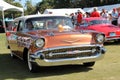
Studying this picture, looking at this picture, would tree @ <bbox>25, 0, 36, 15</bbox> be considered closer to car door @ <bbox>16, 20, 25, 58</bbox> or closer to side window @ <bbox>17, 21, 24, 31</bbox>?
side window @ <bbox>17, 21, 24, 31</bbox>

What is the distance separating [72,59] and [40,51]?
788 millimetres

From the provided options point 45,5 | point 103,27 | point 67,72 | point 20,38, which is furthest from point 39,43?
point 45,5

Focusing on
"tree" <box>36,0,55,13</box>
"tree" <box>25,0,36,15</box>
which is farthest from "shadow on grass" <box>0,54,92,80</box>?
"tree" <box>25,0,36,15</box>

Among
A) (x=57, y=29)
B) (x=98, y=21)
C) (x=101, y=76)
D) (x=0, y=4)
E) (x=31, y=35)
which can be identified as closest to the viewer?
(x=101, y=76)

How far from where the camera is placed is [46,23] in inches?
376

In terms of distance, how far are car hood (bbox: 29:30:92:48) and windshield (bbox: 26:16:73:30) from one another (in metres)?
1.00

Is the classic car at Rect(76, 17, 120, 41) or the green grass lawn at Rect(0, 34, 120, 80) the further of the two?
the classic car at Rect(76, 17, 120, 41)

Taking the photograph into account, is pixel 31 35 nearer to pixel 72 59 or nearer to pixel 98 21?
pixel 72 59

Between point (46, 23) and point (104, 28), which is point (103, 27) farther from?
point (46, 23)

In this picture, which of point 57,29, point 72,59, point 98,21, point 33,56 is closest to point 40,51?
point 33,56

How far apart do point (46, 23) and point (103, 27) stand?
614cm

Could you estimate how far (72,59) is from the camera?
26.7ft

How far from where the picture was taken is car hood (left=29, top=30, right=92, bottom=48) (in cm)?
807

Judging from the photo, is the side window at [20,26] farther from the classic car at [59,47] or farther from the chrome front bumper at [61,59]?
the chrome front bumper at [61,59]
